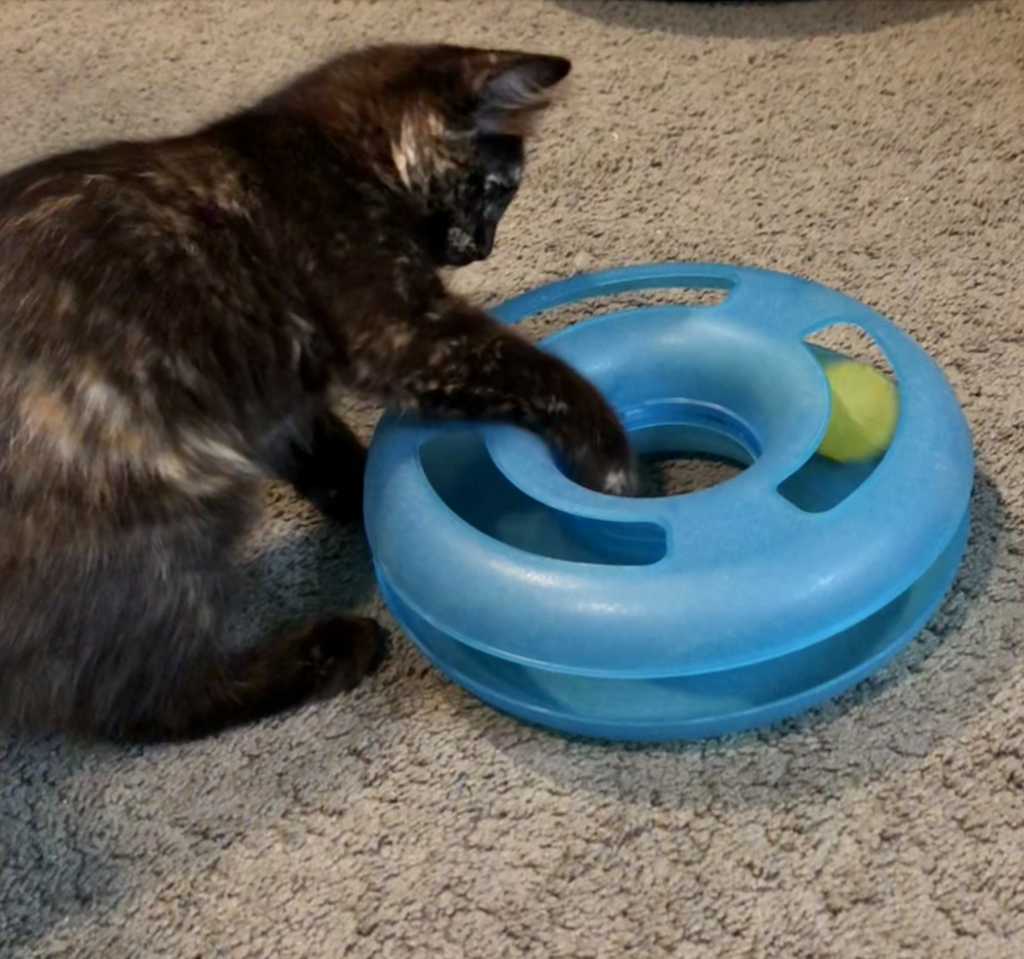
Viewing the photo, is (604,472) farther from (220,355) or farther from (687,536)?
(220,355)

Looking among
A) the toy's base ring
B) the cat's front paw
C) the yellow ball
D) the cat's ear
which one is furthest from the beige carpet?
the cat's ear

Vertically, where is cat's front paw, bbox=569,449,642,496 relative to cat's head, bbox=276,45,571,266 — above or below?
below

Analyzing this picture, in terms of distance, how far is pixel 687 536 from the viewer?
1174mm

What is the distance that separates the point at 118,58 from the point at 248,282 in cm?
135

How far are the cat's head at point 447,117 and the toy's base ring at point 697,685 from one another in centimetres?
49

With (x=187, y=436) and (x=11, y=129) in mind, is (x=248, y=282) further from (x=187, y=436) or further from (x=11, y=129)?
(x=11, y=129)

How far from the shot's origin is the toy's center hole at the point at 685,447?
4.94ft

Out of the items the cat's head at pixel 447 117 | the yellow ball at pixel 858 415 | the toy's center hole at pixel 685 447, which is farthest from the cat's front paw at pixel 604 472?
the cat's head at pixel 447 117

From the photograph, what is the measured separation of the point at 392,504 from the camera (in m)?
1.28

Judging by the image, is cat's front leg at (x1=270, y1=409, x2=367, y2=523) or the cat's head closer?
the cat's head

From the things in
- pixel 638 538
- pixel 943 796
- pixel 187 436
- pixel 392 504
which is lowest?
pixel 943 796

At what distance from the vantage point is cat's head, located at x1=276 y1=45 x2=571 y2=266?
4.54 feet

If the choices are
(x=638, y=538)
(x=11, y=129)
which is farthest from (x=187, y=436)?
(x=11, y=129)

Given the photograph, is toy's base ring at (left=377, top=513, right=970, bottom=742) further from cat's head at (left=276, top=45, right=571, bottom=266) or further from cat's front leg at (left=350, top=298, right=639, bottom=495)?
cat's head at (left=276, top=45, right=571, bottom=266)
